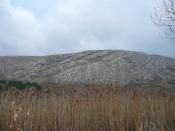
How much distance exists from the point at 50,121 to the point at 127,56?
31.9 ft

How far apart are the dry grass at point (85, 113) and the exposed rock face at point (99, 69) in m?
7.15

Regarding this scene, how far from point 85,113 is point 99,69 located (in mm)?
8576

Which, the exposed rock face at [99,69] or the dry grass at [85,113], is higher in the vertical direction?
the exposed rock face at [99,69]

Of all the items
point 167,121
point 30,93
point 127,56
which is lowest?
point 167,121

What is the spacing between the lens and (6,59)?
17.3m

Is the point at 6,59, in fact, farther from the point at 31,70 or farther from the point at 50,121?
the point at 50,121

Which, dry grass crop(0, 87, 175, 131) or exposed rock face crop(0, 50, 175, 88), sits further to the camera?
exposed rock face crop(0, 50, 175, 88)

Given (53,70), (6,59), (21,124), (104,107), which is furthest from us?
(6,59)

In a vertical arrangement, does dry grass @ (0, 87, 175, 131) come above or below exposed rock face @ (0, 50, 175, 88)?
below

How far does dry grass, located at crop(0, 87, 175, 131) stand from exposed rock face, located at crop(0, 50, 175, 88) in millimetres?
7149

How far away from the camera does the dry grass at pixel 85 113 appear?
634 cm

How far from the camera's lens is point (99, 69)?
1512 cm

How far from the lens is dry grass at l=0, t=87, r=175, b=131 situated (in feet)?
20.8

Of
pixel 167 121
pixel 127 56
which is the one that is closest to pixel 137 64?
pixel 127 56
